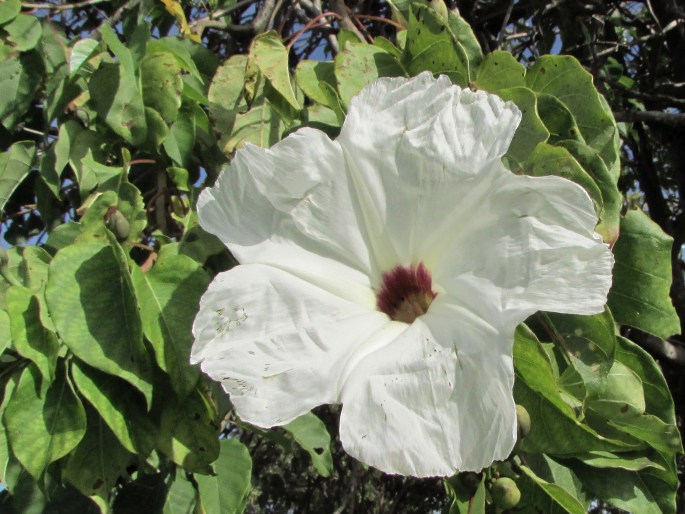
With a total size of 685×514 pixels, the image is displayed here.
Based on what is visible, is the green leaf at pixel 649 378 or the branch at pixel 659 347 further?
the branch at pixel 659 347

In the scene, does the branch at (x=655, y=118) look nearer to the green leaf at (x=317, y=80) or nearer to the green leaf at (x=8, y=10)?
the green leaf at (x=317, y=80)

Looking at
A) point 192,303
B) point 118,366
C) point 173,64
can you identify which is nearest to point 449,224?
point 192,303

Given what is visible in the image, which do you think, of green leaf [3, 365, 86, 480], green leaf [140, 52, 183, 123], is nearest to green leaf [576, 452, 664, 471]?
green leaf [3, 365, 86, 480]

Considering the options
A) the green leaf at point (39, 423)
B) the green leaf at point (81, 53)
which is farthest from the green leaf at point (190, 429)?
the green leaf at point (81, 53)

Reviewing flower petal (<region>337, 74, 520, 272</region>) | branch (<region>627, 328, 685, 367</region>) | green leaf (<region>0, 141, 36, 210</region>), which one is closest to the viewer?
flower petal (<region>337, 74, 520, 272</region>)

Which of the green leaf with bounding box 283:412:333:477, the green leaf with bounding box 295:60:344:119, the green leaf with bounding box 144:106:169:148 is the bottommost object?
the green leaf with bounding box 283:412:333:477

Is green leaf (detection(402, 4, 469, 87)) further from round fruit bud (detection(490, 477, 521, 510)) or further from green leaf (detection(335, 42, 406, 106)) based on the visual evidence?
round fruit bud (detection(490, 477, 521, 510))

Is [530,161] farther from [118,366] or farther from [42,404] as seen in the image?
[42,404]
